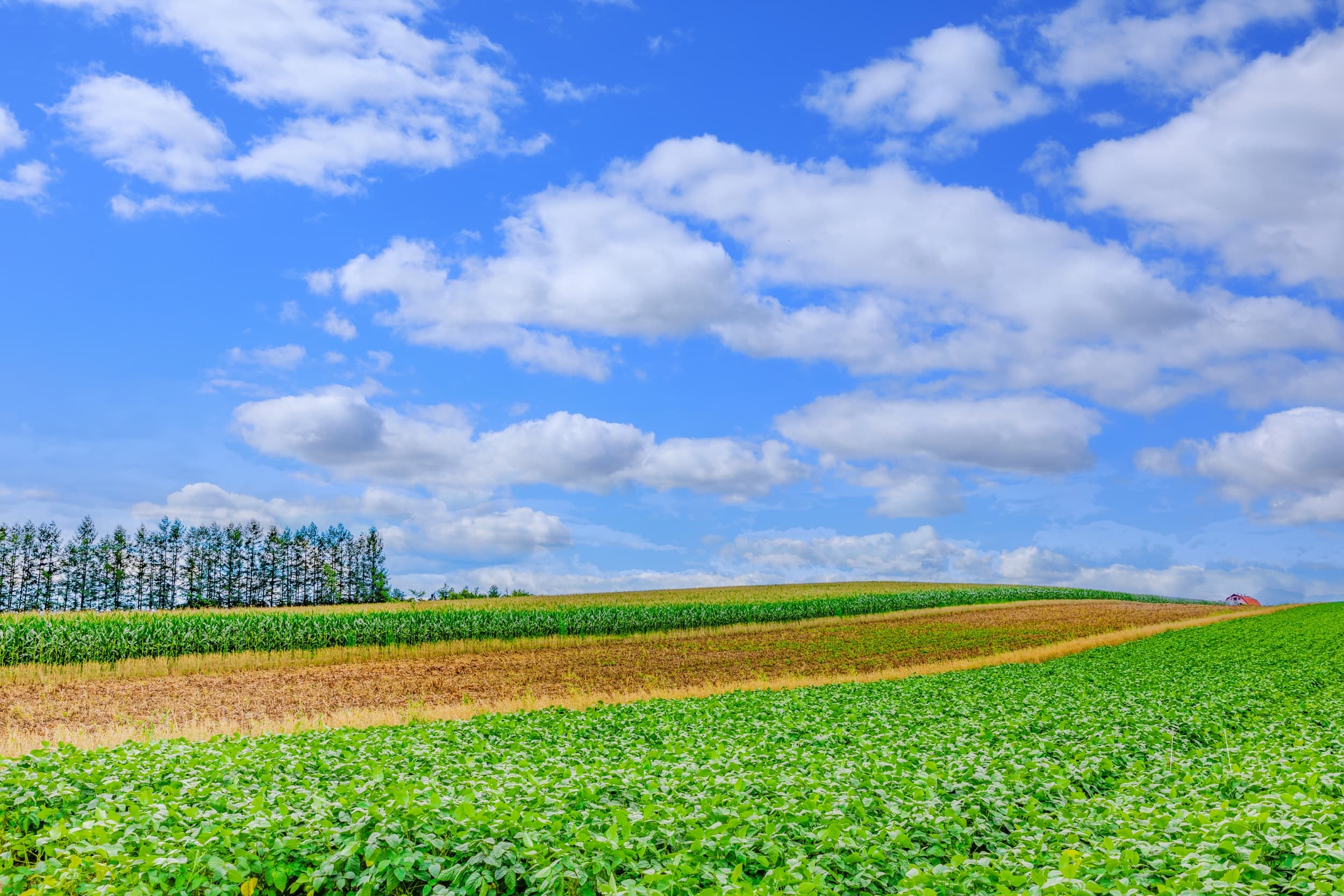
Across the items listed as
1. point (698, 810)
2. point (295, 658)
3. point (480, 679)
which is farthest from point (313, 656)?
point (698, 810)

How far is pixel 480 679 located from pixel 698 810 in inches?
998

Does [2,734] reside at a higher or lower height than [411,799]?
lower

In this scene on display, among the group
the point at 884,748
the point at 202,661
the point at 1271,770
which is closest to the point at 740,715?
the point at 884,748

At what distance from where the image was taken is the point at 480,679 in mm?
31406

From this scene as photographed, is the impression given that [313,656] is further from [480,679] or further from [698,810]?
[698,810]

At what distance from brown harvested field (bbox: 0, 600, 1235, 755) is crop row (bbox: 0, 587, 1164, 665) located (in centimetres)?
160

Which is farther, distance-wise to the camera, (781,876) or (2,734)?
(2,734)

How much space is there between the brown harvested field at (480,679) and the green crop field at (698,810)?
341 inches

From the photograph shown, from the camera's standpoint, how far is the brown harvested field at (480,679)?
2272 cm

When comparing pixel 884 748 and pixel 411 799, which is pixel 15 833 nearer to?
pixel 411 799

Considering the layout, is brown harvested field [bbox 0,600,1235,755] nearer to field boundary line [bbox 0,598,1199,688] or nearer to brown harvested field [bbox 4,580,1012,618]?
field boundary line [bbox 0,598,1199,688]

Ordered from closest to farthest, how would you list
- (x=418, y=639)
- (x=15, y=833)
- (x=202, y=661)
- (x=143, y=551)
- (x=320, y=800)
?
(x=320, y=800) < (x=15, y=833) < (x=202, y=661) < (x=418, y=639) < (x=143, y=551)

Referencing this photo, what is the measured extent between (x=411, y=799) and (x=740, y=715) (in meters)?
9.93

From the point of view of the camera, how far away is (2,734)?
21781mm
